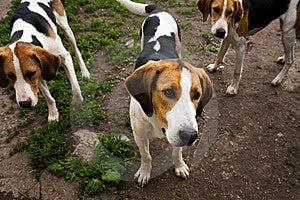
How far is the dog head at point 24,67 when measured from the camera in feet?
11.8

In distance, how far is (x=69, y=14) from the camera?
6824mm

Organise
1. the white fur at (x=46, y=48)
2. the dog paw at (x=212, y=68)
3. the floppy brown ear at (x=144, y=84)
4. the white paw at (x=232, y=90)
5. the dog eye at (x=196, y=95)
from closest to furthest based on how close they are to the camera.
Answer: the dog eye at (x=196, y=95) → the floppy brown ear at (x=144, y=84) → the white fur at (x=46, y=48) → the white paw at (x=232, y=90) → the dog paw at (x=212, y=68)

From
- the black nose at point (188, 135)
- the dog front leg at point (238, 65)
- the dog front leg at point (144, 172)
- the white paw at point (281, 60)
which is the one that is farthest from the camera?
the white paw at point (281, 60)

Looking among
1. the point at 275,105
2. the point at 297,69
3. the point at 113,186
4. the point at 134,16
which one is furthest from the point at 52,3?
the point at 297,69

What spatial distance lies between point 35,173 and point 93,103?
1381mm

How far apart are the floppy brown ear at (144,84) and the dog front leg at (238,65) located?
94.6 inches

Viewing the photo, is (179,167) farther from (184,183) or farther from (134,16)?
(134,16)

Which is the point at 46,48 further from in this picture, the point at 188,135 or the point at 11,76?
the point at 188,135

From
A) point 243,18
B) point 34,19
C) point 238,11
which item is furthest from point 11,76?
point 243,18

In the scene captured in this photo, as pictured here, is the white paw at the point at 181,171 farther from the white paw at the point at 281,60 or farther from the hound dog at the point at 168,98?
the white paw at the point at 281,60

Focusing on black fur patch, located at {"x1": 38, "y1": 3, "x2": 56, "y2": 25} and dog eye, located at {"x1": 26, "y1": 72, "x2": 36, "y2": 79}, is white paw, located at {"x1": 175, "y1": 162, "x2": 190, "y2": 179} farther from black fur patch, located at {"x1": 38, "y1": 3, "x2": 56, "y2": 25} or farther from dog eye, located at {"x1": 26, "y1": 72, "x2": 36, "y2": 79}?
black fur patch, located at {"x1": 38, "y1": 3, "x2": 56, "y2": 25}

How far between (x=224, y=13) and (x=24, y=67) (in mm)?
2587

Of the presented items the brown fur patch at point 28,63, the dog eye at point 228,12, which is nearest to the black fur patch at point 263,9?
the dog eye at point 228,12

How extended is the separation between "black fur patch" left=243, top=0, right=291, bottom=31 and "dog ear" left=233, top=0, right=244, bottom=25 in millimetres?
251
